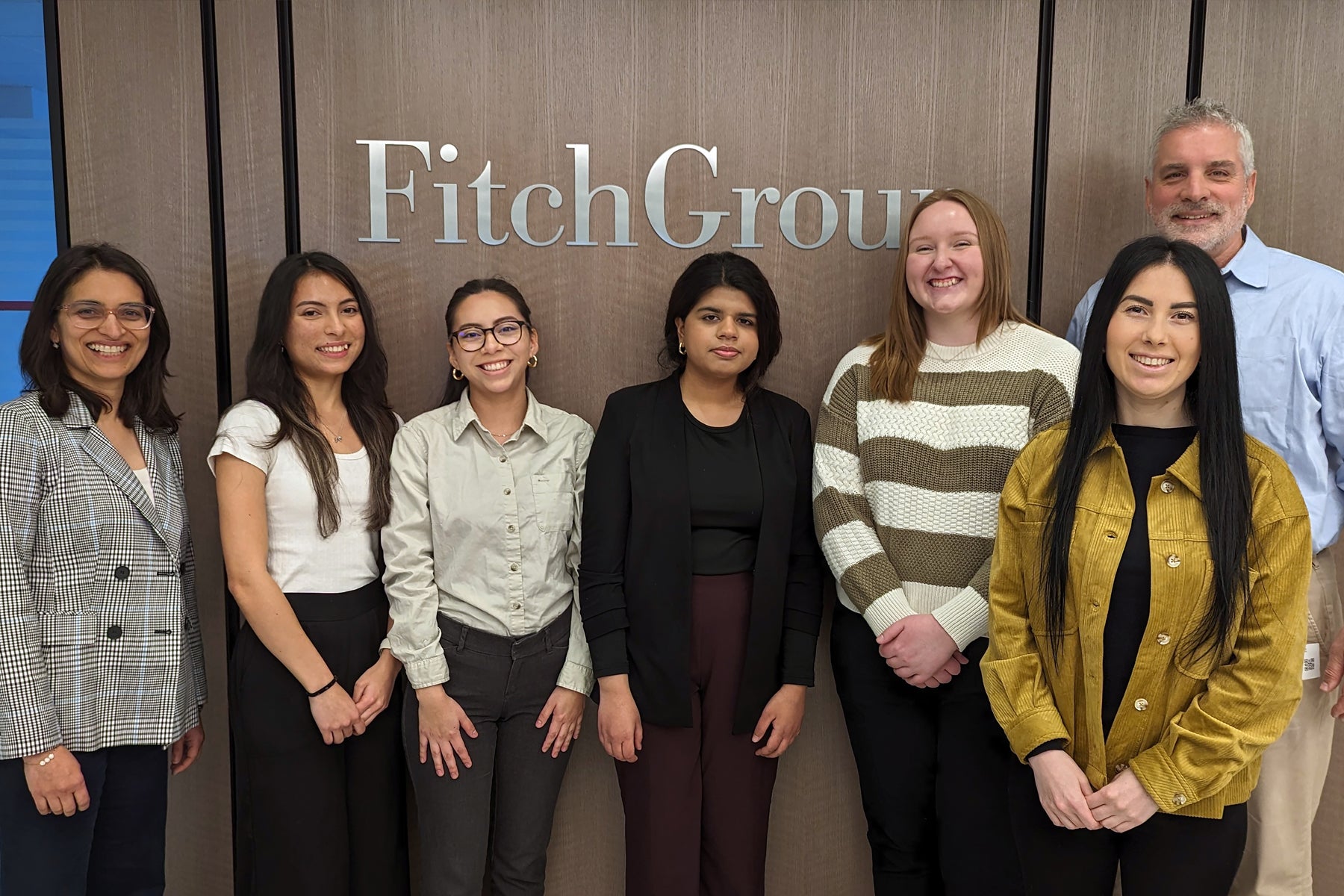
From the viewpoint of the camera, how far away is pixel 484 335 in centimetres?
215

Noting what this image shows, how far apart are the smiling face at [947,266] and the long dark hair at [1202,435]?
0.45m

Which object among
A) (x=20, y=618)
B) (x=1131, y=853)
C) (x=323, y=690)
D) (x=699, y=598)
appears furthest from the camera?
(x=699, y=598)

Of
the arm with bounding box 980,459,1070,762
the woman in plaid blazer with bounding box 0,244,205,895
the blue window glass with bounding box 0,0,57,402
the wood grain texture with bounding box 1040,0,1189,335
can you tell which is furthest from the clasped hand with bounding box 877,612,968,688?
the blue window glass with bounding box 0,0,57,402

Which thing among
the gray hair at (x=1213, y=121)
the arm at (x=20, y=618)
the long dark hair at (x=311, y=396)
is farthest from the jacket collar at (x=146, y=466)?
the gray hair at (x=1213, y=121)

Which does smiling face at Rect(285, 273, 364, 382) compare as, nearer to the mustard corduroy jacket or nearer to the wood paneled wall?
the wood paneled wall

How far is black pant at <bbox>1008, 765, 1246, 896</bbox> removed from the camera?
1.57m

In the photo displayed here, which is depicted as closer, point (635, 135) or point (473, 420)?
point (473, 420)

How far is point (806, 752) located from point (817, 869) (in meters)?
0.40

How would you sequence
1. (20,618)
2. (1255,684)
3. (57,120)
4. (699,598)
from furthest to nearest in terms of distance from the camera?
1. (57,120)
2. (699,598)
3. (20,618)
4. (1255,684)

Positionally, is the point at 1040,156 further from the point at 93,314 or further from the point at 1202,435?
the point at 93,314

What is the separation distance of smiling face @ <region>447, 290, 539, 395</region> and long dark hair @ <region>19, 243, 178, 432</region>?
2.34ft

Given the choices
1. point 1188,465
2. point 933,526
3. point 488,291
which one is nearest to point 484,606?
point 488,291

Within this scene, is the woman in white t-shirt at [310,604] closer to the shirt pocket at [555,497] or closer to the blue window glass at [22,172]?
the shirt pocket at [555,497]

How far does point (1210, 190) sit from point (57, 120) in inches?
128
